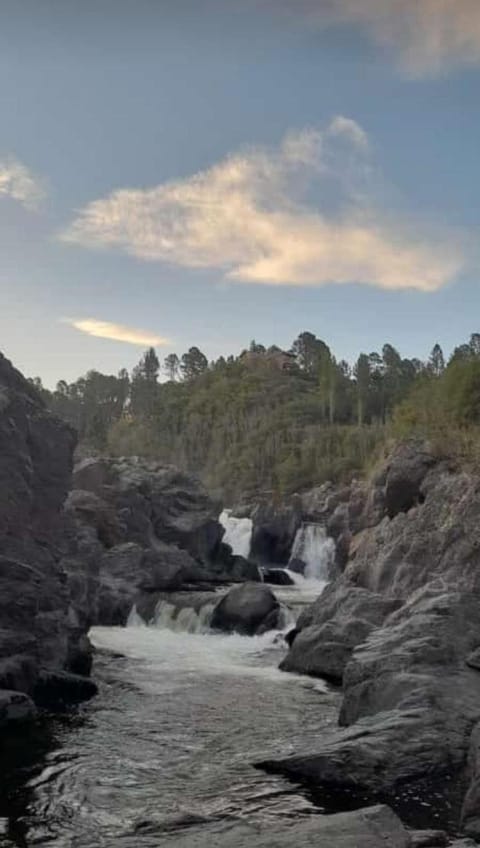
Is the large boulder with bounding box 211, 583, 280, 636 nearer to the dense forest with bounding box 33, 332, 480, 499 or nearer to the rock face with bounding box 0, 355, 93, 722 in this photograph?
the rock face with bounding box 0, 355, 93, 722

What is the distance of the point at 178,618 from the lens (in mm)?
41469

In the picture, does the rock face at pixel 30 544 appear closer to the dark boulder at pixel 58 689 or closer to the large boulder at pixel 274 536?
the dark boulder at pixel 58 689

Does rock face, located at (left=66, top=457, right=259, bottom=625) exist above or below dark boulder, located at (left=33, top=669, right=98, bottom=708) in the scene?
above

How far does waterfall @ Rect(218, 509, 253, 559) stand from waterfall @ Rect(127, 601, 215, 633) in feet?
129

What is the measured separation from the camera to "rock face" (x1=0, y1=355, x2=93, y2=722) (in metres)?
24.0

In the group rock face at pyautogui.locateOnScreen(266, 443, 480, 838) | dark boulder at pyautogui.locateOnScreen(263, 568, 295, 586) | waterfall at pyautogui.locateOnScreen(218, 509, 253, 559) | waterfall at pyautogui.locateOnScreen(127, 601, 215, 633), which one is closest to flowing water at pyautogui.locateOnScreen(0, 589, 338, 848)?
rock face at pyautogui.locateOnScreen(266, 443, 480, 838)

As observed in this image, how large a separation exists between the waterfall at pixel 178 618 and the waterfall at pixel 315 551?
28377 millimetres

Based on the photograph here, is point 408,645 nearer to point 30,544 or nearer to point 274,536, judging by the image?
point 30,544

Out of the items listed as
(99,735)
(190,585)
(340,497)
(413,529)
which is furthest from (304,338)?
(99,735)

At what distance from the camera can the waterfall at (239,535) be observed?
3278 inches

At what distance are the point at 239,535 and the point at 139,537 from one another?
29.0 m

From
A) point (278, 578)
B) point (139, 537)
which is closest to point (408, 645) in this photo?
point (139, 537)

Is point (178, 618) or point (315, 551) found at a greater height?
point (315, 551)

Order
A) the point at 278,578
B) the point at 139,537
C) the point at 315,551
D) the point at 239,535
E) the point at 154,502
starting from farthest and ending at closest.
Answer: the point at 239,535, the point at 315,551, the point at 154,502, the point at 278,578, the point at 139,537
